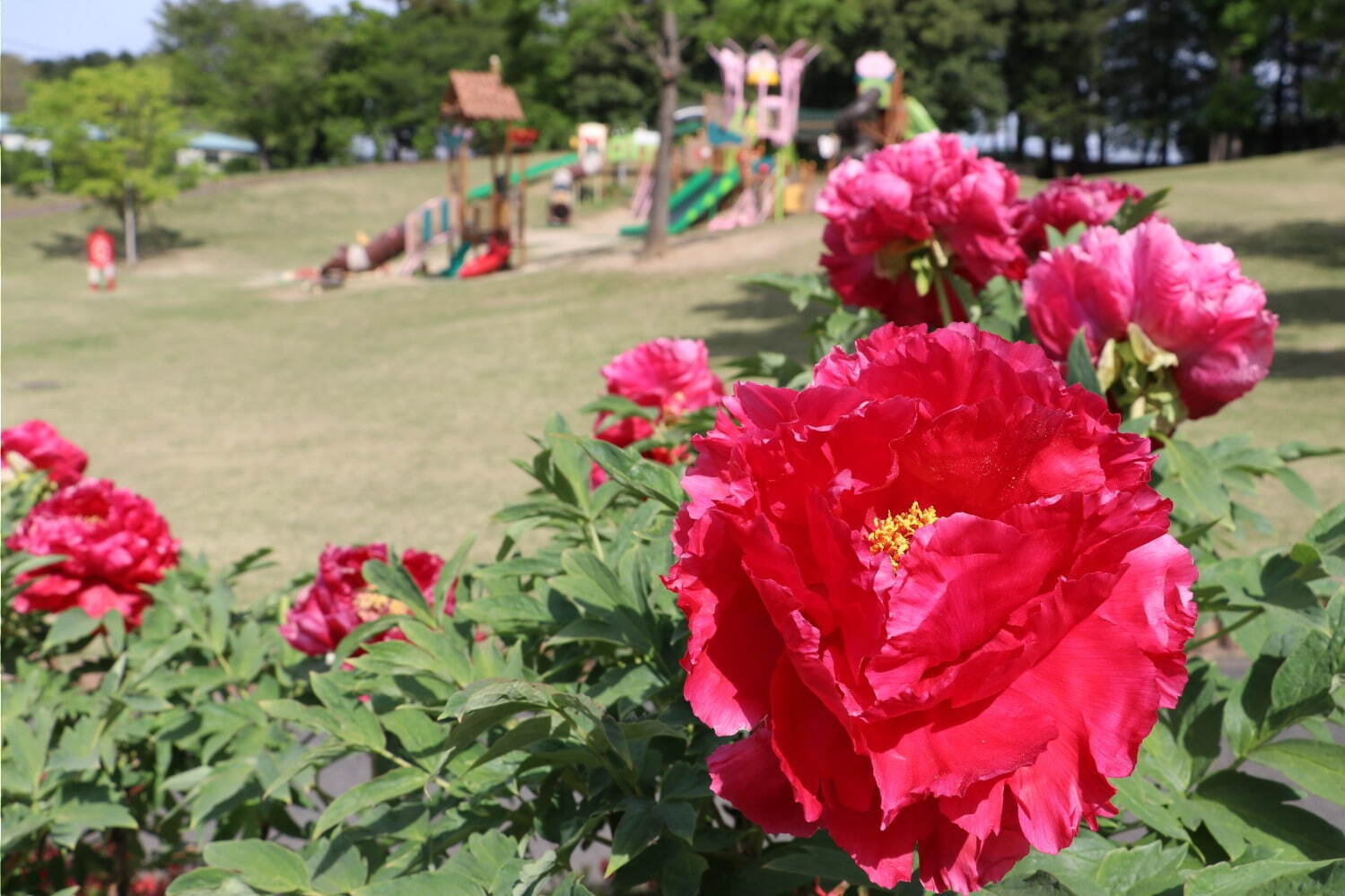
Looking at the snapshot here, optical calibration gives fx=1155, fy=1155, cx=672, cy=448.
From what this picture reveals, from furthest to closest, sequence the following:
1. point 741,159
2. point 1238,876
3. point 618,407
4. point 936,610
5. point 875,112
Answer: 1. point 741,159
2. point 875,112
3. point 618,407
4. point 1238,876
5. point 936,610

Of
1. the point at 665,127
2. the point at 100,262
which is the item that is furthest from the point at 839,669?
the point at 100,262

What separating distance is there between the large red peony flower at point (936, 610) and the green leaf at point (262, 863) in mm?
600

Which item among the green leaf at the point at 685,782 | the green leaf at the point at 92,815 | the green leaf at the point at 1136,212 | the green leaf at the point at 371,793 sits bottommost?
the green leaf at the point at 92,815

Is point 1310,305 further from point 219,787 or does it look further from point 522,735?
point 522,735

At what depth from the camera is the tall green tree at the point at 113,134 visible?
26.9 m

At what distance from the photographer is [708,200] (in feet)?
87.4

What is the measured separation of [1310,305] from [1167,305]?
1311 centimetres

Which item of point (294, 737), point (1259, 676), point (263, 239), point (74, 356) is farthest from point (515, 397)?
point (263, 239)

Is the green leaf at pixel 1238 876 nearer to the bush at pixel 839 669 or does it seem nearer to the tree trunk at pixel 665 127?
the bush at pixel 839 669

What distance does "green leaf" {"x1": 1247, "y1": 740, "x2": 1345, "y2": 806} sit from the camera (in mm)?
1024

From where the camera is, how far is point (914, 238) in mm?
1611

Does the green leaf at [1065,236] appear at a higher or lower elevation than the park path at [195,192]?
lower

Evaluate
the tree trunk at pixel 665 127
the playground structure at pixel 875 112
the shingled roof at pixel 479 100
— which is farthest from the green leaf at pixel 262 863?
the shingled roof at pixel 479 100

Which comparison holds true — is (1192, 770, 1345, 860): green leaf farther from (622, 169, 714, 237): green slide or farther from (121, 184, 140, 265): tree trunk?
(121, 184, 140, 265): tree trunk
